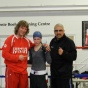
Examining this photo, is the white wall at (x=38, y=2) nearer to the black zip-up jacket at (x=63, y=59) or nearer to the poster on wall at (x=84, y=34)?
the poster on wall at (x=84, y=34)

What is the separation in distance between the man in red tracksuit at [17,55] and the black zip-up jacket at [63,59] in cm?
35

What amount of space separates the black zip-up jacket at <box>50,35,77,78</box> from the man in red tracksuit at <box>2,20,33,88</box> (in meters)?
0.35

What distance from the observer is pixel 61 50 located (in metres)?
2.83

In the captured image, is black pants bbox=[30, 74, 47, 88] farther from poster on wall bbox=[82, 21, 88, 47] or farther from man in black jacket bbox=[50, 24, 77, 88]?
poster on wall bbox=[82, 21, 88, 47]

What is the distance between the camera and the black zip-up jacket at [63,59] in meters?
2.89

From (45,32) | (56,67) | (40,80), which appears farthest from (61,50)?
(45,32)

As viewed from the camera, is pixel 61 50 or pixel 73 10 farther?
pixel 73 10

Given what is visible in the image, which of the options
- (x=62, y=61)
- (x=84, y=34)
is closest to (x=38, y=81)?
(x=62, y=61)

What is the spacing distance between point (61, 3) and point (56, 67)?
3428mm

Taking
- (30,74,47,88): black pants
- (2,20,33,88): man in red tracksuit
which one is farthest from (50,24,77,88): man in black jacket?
(2,20,33,88): man in red tracksuit

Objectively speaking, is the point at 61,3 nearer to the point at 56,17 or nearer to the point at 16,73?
the point at 56,17

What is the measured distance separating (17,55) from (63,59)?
0.57 metres

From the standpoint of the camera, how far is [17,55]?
2.80 meters

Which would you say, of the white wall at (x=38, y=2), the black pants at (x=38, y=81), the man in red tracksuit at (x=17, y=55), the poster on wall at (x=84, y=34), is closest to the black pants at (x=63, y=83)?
the black pants at (x=38, y=81)
